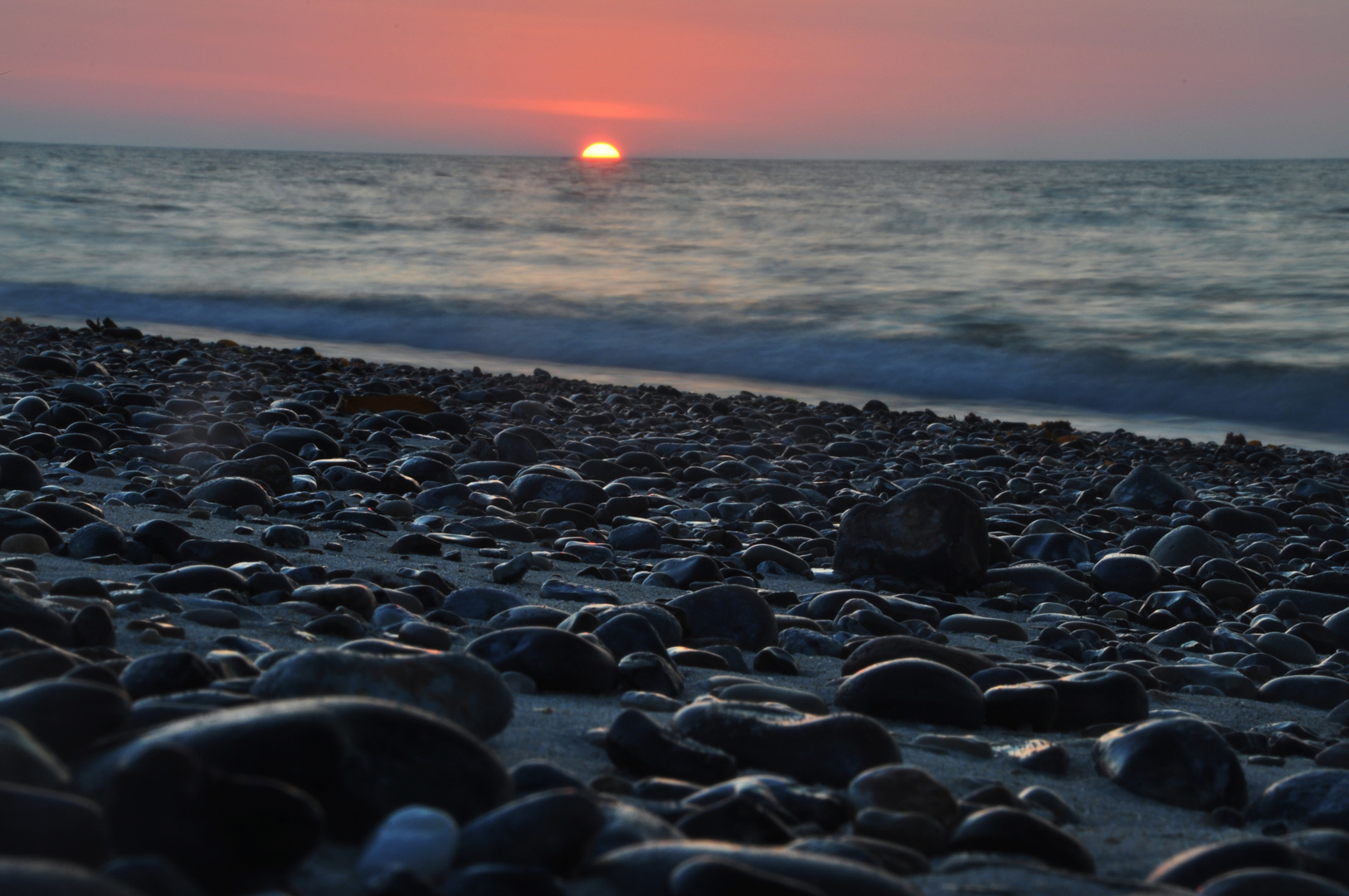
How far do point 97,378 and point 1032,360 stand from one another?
9.37 meters

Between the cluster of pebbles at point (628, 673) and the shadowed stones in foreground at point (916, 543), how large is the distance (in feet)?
0.04

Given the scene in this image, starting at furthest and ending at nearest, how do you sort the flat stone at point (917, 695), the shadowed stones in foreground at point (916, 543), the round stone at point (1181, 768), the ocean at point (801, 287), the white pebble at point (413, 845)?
1. the ocean at point (801, 287)
2. the shadowed stones in foreground at point (916, 543)
3. the flat stone at point (917, 695)
4. the round stone at point (1181, 768)
5. the white pebble at point (413, 845)

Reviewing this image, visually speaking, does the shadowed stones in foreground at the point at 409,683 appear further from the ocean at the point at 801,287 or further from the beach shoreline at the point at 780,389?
the ocean at the point at 801,287

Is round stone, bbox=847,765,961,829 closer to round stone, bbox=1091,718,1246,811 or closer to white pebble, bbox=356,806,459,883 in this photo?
round stone, bbox=1091,718,1246,811

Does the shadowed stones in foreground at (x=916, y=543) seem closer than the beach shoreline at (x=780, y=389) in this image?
Yes

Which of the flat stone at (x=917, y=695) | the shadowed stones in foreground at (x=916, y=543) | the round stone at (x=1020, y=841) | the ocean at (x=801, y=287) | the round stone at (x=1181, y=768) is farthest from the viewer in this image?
the ocean at (x=801, y=287)

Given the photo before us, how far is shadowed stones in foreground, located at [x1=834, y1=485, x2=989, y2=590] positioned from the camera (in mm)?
3318

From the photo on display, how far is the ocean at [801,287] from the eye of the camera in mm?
11680

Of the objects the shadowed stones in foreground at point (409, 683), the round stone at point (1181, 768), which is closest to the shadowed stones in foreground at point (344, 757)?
the shadowed stones in foreground at point (409, 683)

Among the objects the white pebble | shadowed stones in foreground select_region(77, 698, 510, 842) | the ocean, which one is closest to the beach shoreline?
the ocean

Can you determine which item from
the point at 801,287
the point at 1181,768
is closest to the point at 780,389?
the point at 801,287

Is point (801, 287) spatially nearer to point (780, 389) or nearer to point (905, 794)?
point (780, 389)

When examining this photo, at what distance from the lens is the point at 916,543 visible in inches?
131

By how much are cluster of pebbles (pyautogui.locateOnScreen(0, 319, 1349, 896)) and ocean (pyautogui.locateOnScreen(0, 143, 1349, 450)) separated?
6.54m
